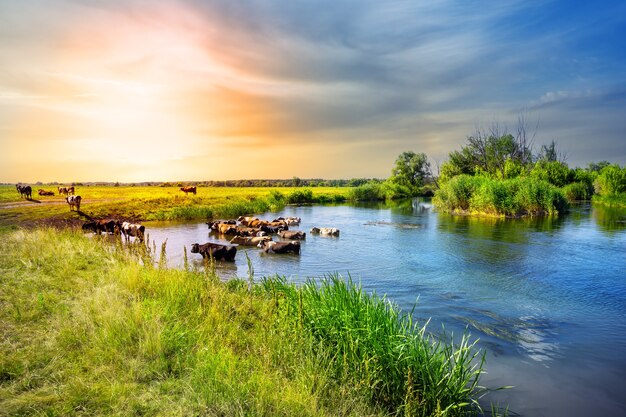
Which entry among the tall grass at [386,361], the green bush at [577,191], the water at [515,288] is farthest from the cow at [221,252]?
→ the green bush at [577,191]

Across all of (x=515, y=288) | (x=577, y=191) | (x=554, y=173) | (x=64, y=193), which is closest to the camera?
(x=515, y=288)

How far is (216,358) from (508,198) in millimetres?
29417

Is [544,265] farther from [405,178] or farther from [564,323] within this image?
[405,178]

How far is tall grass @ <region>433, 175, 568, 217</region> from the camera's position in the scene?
28.5 meters

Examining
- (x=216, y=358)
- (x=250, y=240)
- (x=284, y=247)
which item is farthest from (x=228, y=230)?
(x=216, y=358)

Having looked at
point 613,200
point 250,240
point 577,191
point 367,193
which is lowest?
point 250,240

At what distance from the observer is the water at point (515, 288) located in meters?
5.29

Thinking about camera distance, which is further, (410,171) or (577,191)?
(410,171)

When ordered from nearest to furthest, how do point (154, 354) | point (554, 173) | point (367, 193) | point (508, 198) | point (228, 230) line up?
point (154, 354) < point (228, 230) < point (508, 198) < point (554, 173) < point (367, 193)

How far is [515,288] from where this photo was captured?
Answer: 32.2 feet

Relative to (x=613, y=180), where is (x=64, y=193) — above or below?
below

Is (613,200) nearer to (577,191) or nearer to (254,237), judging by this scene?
(577,191)

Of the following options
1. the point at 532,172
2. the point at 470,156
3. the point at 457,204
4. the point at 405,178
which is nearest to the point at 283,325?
the point at 457,204

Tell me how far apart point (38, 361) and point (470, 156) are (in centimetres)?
5836
